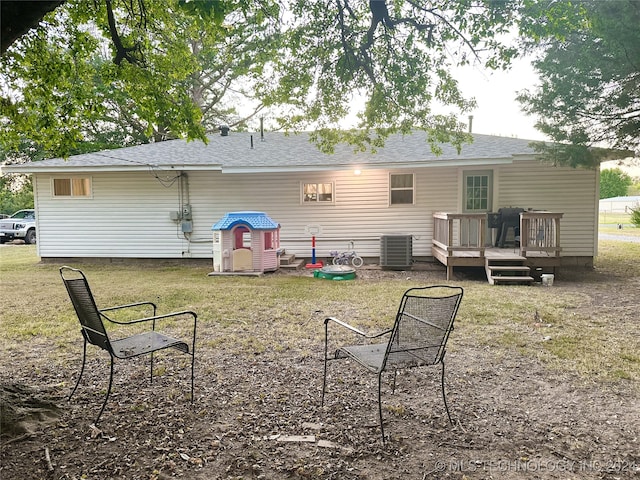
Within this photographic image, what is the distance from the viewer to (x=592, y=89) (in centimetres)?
796

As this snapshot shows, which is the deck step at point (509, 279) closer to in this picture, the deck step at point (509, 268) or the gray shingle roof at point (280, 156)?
the deck step at point (509, 268)

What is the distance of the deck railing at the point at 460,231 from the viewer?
862cm

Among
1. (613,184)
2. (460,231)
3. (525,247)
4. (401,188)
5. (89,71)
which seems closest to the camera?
(89,71)

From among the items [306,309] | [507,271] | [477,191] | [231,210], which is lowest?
[306,309]

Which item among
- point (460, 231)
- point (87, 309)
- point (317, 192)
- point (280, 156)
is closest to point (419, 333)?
point (87, 309)

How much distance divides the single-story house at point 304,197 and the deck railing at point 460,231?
2.4 inches

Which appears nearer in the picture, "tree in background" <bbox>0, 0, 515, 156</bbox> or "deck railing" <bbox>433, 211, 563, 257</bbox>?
"tree in background" <bbox>0, 0, 515, 156</bbox>

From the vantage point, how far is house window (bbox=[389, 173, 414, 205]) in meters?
11.2

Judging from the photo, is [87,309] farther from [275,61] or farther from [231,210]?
[231,210]

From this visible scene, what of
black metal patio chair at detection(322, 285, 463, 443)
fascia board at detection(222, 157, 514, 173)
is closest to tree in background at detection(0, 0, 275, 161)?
black metal patio chair at detection(322, 285, 463, 443)

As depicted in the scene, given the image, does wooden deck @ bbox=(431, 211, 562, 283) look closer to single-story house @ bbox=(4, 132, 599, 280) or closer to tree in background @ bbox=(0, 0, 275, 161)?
single-story house @ bbox=(4, 132, 599, 280)

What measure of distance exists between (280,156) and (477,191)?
17.9ft

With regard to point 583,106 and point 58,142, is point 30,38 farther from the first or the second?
point 583,106

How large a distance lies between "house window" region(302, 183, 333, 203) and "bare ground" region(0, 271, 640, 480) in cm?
784
